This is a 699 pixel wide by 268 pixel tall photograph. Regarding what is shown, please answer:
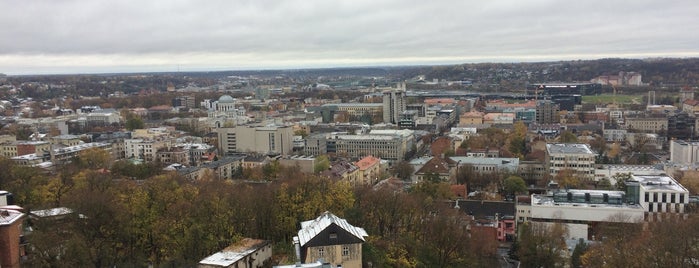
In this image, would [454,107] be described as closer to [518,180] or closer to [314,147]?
[314,147]

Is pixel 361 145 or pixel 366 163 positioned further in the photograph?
pixel 361 145

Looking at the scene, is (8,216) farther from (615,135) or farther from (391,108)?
(391,108)

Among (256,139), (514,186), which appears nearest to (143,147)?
(256,139)

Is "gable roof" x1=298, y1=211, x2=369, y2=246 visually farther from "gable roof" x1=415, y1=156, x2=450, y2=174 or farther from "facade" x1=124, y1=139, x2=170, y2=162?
"facade" x1=124, y1=139, x2=170, y2=162

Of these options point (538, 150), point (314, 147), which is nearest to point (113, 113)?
point (314, 147)

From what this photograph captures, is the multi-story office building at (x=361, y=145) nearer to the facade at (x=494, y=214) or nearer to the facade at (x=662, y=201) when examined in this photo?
the facade at (x=494, y=214)
